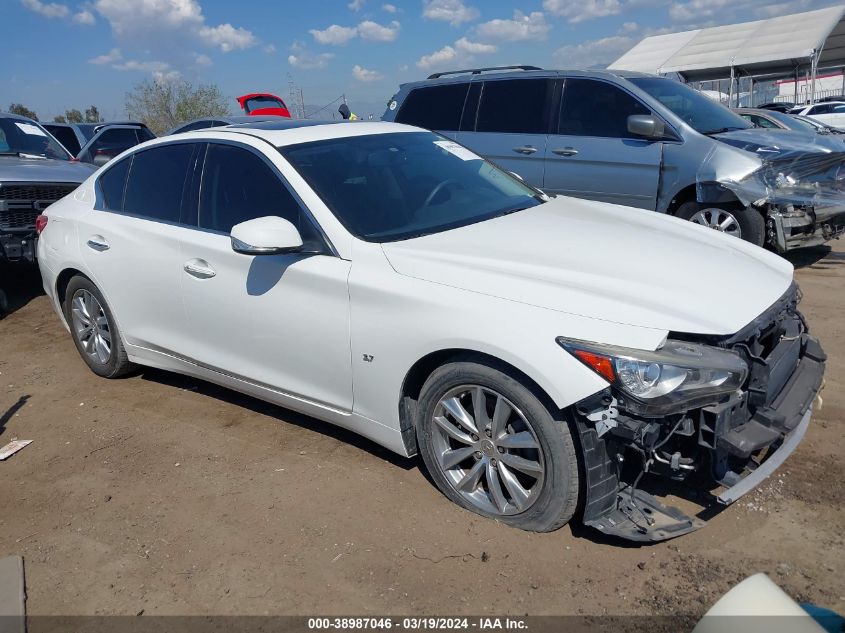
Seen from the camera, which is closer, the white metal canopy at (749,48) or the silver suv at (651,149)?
the silver suv at (651,149)

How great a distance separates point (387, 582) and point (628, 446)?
1.08 m

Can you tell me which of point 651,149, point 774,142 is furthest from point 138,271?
point 774,142

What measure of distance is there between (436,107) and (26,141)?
192 inches

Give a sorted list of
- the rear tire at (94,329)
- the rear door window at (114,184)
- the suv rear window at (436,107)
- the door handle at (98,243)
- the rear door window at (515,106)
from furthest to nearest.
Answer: the suv rear window at (436,107), the rear door window at (515,106), the rear tire at (94,329), the rear door window at (114,184), the door handle at (98,243)

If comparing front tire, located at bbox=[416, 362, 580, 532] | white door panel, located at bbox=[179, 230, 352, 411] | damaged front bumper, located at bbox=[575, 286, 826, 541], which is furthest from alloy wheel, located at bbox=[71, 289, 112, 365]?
damaged front bumper, located at bbox=[575, 286, 826, 541]

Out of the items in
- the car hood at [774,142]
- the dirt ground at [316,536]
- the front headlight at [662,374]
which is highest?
Answer: the car hood at [774,142]

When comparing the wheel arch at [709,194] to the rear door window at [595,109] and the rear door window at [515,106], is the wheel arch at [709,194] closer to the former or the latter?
the rear door window at [595,109]

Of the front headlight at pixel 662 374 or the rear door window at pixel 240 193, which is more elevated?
the rear door window at pixel 240 193

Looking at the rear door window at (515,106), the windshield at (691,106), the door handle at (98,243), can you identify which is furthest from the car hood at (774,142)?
the door handle at (98,243)

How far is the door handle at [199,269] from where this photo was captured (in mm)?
3919

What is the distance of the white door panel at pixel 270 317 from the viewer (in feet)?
11.2

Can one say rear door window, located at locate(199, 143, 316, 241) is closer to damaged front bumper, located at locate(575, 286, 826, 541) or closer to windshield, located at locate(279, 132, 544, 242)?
windshield, located at locate(279, 132, 544, 242)

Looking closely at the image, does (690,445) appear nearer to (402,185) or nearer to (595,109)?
(402,185)

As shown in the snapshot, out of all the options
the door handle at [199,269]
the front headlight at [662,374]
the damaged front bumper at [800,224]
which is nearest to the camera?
the front headlight at [662,374]
